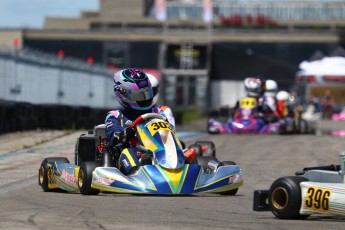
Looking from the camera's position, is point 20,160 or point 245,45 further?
point 245,45

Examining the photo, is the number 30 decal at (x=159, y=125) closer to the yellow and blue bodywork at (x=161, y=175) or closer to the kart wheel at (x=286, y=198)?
the yellow and blue bodywork at (x=161, y=175)

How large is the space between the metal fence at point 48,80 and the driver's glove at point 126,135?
1164cm

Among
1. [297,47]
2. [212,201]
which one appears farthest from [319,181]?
[297,47]

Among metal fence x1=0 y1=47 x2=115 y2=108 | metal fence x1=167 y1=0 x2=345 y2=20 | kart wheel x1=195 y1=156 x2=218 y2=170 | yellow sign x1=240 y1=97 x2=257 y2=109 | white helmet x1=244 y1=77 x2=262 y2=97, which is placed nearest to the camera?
kart wheel x1=195 y1=156 x2=218 y2=170

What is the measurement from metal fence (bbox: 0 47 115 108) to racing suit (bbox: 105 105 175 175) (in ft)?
36.5

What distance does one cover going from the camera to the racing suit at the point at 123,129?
1068 cm

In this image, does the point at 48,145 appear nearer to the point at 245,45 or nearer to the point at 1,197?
the point at 1,197

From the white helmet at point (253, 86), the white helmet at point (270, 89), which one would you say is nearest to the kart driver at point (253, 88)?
the white helmet at point (253, 86)

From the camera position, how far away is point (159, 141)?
10.7m

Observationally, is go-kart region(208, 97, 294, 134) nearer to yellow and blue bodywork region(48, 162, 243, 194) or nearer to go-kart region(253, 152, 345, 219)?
yellow and blue bodywork region(48, 162, 243, 194)

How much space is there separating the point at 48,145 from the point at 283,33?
7243 cm

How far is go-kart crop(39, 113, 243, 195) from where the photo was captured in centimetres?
1029

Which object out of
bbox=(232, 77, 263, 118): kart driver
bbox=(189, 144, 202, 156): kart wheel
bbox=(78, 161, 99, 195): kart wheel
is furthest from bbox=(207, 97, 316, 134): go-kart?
bbox=(78, 161, 99, 195): kart wheel

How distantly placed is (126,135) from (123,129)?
0.24 m
